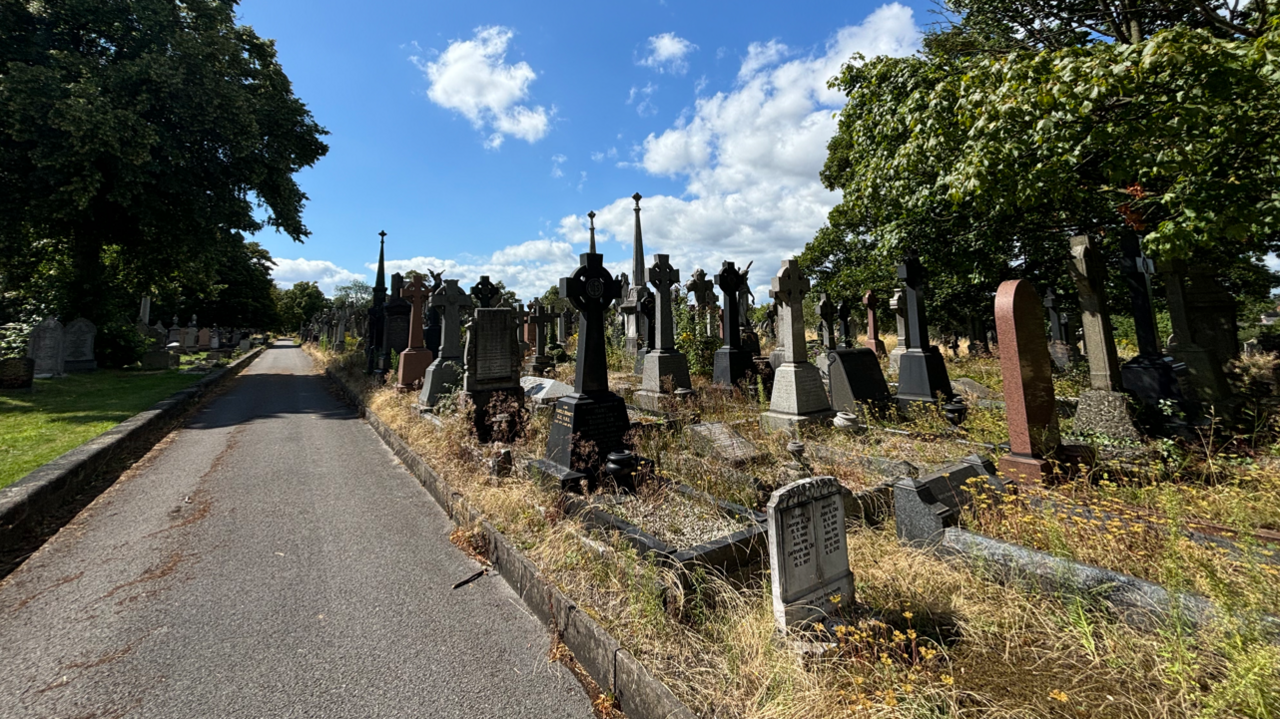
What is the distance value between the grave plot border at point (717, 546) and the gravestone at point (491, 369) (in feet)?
13.7

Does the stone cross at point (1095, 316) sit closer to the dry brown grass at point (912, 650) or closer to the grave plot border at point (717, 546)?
the dry brown grass at point (912, 650)

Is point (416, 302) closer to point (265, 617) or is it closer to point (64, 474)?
point (64, 474)

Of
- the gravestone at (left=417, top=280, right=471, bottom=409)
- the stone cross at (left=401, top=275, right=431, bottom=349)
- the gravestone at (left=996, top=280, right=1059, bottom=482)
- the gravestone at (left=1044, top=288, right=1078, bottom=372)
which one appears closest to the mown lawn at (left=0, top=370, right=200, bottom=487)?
the gravestone at (left=417, top=280, right=471, bottom=409)

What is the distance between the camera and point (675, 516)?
397 centimetres

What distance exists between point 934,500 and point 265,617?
4663mm

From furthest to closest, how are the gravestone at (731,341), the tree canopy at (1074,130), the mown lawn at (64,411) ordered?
the gravestone at (731,341)
the mown lawn at (64,411)
the tree canopy at (1074,130)

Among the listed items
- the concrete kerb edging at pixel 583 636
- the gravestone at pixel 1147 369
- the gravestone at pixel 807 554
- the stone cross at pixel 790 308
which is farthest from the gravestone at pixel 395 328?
the gravestone at pixel 1147 369

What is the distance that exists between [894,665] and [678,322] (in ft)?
44.8

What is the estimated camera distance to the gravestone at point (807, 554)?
7.97 feet

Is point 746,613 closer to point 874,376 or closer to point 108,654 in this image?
point 108,654

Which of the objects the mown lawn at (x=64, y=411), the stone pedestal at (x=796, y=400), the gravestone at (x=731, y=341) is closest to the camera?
the mown lawn at (x=64, y=411)

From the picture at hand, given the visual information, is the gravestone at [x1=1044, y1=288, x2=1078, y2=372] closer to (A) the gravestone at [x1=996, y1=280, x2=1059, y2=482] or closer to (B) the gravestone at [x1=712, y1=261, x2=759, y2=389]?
(B) the gravestone at [x1=712, y1=261, x2=759, y2=389]

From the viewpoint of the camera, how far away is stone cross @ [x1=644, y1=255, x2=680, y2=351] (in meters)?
10.5

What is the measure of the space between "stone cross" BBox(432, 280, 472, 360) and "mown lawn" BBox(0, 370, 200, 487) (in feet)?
17.1
